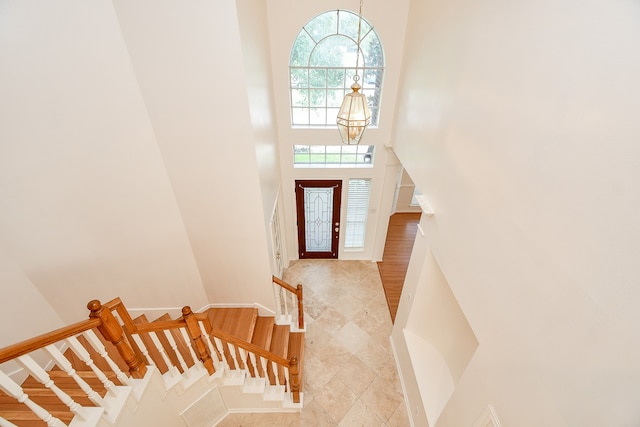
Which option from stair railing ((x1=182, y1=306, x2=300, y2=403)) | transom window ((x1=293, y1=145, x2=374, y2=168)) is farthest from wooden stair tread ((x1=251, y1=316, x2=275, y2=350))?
transom window ((x1=293, y1=145, x2=374, y2=168))

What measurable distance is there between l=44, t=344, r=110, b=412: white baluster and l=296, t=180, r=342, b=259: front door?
4266 millimetres

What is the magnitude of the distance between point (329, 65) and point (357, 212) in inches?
115

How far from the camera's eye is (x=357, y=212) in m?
6.04

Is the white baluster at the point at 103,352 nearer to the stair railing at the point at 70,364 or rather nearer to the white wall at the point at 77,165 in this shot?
the stair railing at the point at 70,364

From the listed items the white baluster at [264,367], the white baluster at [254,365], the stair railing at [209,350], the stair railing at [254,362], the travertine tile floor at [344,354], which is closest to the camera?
the stair railing at [209,350]

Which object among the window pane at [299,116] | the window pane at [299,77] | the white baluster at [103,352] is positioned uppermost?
the window pane at [299,77]

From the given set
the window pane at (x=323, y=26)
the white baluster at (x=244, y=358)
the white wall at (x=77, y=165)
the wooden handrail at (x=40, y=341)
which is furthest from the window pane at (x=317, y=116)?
the wooden handrail at (x=40, y=341)

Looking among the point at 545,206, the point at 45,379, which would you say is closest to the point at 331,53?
the point at 545,206

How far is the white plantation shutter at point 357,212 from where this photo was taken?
18.7 feet

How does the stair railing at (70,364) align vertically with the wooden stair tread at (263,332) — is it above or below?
above

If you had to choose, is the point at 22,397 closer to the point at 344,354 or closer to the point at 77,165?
the point at 77,165

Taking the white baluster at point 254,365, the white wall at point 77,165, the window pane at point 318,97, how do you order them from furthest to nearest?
the window pane at point 318,97
the white baluster at point 254,365
the white wall at point 77,165

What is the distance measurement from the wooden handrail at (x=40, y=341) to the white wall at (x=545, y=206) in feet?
9.90

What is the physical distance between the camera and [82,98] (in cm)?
260
